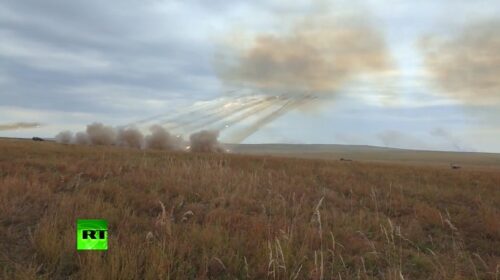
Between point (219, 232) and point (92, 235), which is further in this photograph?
point (219, 232)

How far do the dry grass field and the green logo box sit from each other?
0.83 metres

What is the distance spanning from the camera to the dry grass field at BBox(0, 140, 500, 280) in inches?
203

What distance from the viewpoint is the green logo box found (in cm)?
388

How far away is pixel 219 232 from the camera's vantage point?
6.48 m

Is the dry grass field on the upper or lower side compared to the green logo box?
lower

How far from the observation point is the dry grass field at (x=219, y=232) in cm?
517

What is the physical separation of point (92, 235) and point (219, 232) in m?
2.78

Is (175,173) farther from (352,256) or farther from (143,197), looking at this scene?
(352,256)

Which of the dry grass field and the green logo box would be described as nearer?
the green logo box

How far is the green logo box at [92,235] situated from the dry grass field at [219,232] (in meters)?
0.83

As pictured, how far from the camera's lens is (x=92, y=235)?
3988mm

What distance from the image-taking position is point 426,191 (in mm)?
15195

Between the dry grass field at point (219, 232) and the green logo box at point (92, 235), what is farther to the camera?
the dry grass field at point (219, 232)

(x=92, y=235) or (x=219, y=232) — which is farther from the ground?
(x=92, y=235)
